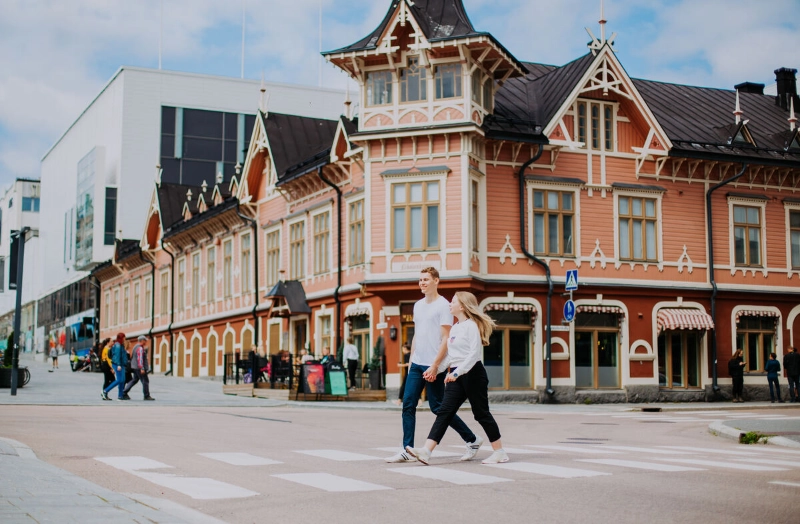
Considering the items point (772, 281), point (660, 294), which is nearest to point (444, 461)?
point (660, 294)

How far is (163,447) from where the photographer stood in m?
12.9

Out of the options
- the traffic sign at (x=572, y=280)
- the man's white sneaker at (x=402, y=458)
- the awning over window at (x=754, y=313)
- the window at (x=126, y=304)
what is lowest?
the man's white sneaker at (x=402, y=458)

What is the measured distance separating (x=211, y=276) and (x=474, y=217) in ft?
61.5

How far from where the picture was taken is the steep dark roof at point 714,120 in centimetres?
3419

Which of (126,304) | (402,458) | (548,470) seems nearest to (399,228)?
(402,458)

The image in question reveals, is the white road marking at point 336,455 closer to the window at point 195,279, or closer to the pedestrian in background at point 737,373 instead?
the pedestrian in background at point 737,373

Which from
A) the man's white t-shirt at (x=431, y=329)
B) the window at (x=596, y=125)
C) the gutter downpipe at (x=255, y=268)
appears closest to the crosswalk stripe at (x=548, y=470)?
the man's white t-shirt at (x=431, y=329)

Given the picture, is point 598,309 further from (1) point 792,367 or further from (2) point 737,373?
(1) point 792,367

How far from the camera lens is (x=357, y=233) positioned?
32.8m

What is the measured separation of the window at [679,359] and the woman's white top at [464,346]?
76.2ft

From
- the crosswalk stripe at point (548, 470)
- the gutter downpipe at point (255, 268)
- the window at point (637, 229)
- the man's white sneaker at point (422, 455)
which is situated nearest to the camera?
the crosswalk stripe at point (548, 470)

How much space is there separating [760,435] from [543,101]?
20172mm

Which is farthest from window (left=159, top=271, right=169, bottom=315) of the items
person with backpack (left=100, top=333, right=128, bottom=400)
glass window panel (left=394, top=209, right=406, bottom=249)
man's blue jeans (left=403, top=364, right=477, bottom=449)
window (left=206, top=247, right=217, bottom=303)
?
man's blue jeans (left=403, top=364, right=477, bottom=449)

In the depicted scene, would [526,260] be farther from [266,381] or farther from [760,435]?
[760,435]
